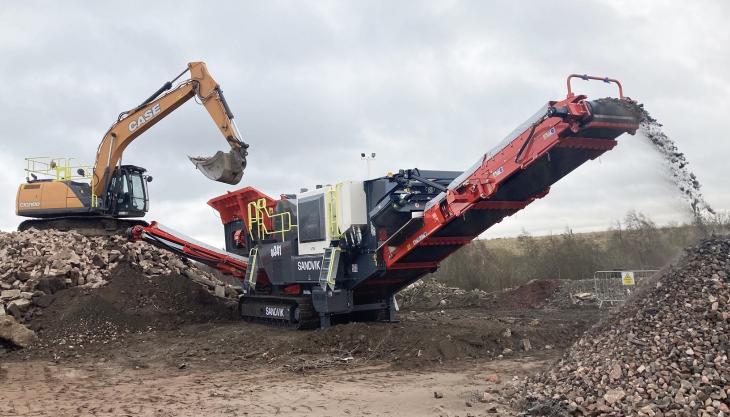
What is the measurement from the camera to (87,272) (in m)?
14.6

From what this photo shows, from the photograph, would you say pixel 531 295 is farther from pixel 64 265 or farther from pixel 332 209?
pixel 64 265

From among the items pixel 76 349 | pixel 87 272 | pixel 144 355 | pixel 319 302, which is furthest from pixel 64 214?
pixel 319 302

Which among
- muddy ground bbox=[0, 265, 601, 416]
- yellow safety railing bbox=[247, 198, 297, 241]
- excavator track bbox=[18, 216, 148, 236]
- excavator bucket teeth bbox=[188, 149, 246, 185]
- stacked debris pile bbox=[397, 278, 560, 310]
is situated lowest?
muddy ground bbox=[0, 265, 601, 416]

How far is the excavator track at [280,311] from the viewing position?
40.0 ft

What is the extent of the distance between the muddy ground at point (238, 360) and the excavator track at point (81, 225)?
2.37 meters

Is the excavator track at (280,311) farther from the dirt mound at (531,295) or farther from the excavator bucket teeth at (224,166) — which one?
the dirt mound at (531,295)

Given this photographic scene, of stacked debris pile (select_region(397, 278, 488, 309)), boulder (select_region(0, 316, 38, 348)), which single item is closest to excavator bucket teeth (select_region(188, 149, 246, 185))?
boulder (select_region(0, 316, 38, 348))

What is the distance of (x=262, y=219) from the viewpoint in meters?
13.9

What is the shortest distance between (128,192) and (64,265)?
12.1 ft

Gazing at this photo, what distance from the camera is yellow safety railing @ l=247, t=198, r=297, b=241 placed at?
42.6 ft

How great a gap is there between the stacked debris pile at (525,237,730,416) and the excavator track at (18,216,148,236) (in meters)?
13.4

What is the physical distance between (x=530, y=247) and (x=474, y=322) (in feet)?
44.1

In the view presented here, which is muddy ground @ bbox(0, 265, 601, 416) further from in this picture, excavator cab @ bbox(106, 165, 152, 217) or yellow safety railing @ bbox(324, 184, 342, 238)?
excavator cab @ bbox(106, 165, 152, 217)

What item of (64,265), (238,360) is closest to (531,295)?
(238,360)
